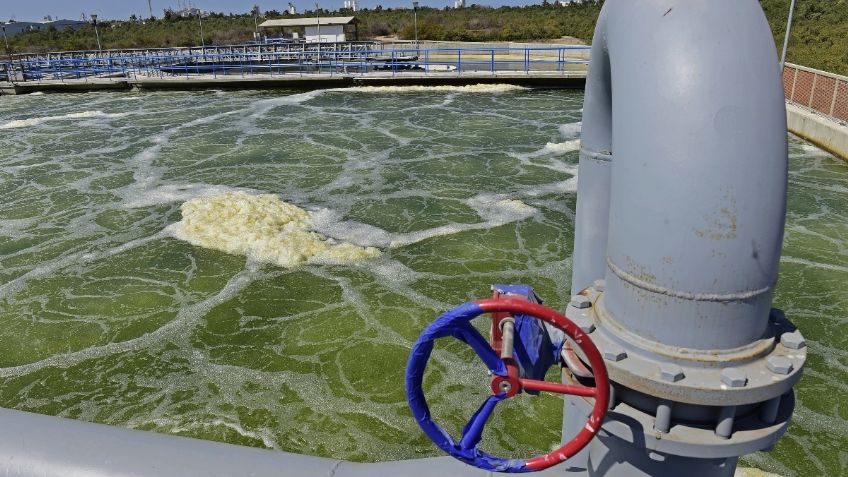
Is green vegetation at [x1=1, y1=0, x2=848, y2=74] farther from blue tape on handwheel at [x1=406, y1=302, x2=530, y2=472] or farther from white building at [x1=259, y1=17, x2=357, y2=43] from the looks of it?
blue tape on handwheel at [x1=406, y1=302, x2=530, y2=472]

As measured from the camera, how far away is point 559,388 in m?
1.44

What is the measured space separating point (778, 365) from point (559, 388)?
0.49 meters

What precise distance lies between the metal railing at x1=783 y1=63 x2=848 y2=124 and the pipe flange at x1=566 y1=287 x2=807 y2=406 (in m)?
12.9

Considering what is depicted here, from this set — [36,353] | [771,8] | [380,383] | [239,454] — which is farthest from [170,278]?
[771,8]

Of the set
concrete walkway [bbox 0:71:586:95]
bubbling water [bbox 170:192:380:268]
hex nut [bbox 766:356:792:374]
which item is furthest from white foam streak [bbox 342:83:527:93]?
hex nut [bbox 766:356:792:374]

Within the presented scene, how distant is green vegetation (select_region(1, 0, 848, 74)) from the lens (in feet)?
107

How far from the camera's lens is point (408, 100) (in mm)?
22672

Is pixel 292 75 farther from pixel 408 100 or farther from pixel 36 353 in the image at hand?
pixel 36 353

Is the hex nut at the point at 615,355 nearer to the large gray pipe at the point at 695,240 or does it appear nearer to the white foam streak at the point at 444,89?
the large gray pipe at the point at 695,240

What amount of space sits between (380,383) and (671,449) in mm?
4979

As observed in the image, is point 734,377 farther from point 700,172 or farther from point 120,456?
point 120,456

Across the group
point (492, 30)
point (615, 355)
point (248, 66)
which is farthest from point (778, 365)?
point (492, 30)

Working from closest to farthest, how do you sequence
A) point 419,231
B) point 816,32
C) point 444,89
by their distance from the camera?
1. point 419,231
2. point 444,89
3. point 816,32

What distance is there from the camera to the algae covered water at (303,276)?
5.79m
